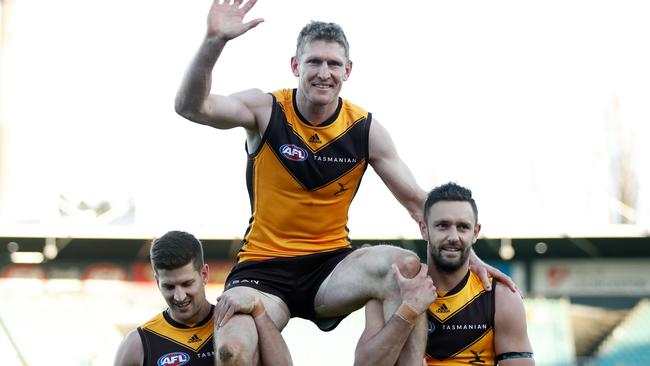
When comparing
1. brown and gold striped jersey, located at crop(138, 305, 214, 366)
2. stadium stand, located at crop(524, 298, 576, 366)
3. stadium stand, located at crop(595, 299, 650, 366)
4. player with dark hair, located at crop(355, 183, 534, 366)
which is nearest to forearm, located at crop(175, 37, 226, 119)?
brown and gold striped jersey, located at crop(138, 305, 214, 366)

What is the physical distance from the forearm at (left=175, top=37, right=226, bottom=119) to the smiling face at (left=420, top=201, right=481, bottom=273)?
1516 millimetres

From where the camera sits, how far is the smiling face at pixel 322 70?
6.08 meters

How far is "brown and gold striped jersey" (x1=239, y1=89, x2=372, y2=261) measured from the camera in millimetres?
6363

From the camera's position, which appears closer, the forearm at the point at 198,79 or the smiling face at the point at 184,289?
the forearm at the point at 198,79

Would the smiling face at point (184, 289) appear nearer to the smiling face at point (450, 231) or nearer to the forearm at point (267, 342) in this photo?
the forearm at point (267, 342)

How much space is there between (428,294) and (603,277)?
67.7 ft

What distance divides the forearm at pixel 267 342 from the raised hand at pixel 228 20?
1.54m

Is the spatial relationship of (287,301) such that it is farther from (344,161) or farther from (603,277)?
(603,277)

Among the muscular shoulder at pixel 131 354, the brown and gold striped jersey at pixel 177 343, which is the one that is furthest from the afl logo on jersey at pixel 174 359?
the muscular shoulder at pixel 131 354

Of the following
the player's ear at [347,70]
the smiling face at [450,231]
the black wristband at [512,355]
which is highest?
the player's ear at [347,70]

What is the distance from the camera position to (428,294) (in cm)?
582

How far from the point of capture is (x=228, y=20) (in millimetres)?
5746

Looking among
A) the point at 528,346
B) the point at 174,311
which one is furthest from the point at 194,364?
the point at 528,346

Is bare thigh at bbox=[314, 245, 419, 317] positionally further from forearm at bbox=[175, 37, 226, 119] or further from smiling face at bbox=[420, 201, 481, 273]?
forearm at bbox=[175, 37, 226, 119]
